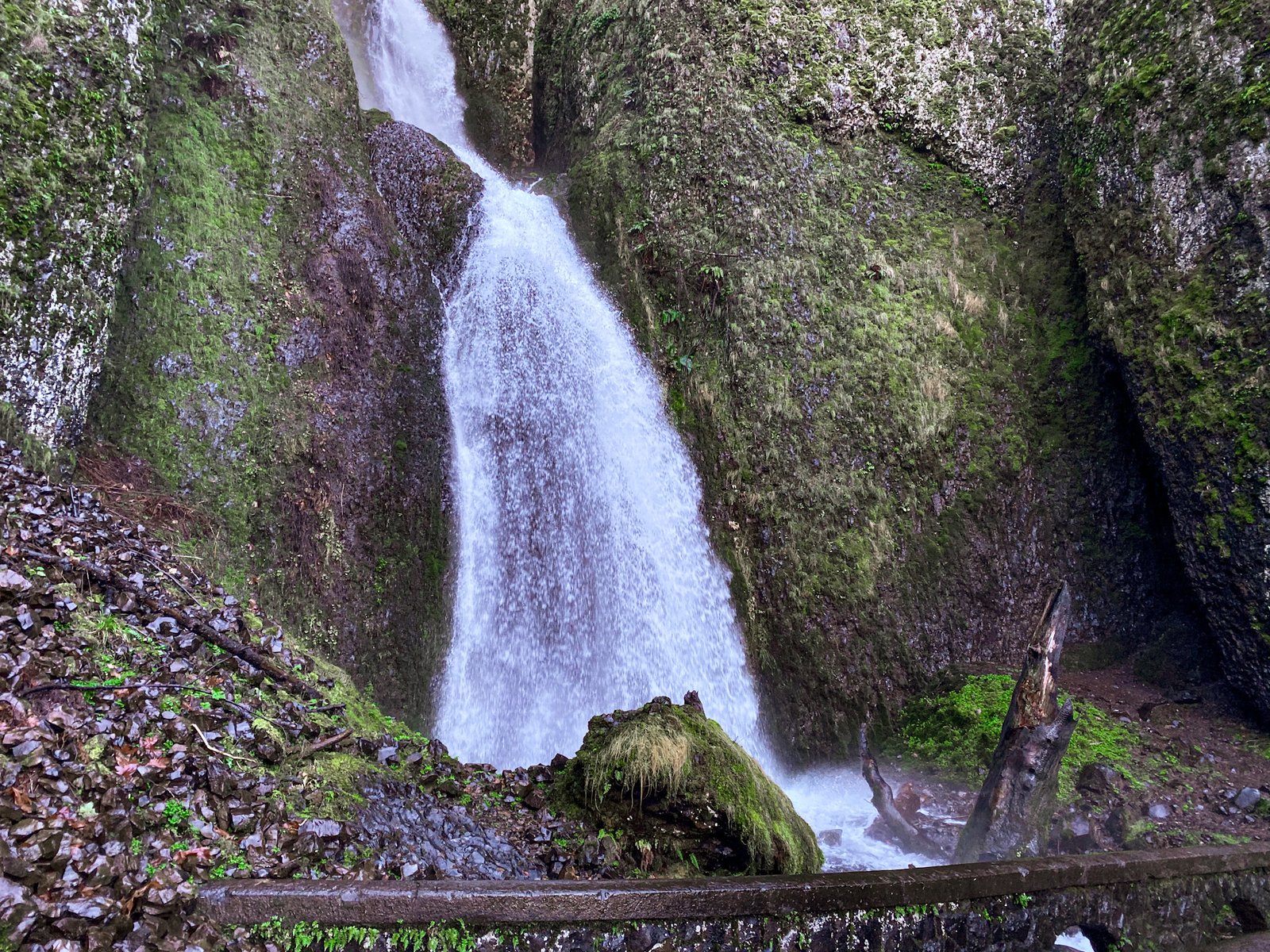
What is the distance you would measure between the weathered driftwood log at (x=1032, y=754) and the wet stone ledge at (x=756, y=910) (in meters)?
1.77

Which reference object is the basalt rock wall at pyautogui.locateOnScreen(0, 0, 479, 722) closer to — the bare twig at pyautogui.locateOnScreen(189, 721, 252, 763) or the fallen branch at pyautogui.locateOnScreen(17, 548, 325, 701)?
the fallen branch at pyautogui.locateOnScreen(17, 548, 325, 701)

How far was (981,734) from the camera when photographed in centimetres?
734

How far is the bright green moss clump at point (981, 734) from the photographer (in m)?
6.69

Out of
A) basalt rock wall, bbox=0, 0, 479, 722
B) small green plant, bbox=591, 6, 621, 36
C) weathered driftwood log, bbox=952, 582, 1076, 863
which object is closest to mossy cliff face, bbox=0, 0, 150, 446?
basalt rock wall, bbox=0, 0, 479, 722

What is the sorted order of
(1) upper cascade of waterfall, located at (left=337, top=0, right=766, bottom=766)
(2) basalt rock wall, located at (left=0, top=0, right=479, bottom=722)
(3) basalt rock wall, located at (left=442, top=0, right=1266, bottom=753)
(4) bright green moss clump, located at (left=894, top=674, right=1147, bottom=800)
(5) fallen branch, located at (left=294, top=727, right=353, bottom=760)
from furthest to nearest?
(1) upper cascade of waterfall, located at (left=337, top=0, right=766, bottom=766) < (3) basalt rock wall, located at (left=442, top=0, right=1266, bottom=753) < (4) bright green moss clump, located at (left=894, top=674, right=1147, bottom=800) < (2) basalt rock wall, located at (left=0, top=0, right=479, bottom=722) < (5) fallen branch, located at (left=294, top=727, right=353, bottom=760)

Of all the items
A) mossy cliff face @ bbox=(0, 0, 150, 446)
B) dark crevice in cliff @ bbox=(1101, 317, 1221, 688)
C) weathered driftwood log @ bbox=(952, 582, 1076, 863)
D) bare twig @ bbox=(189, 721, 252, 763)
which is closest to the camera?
bare twig @ bbox=(189, 721, 252, 763)

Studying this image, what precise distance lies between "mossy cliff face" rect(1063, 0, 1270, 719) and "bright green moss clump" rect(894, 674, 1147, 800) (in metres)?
1.55

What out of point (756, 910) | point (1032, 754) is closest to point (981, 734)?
point (1032, 754)

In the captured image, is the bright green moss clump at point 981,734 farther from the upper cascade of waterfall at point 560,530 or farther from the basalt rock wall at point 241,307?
the basalt rock wall at point 241,307

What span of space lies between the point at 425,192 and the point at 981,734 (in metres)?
10.3

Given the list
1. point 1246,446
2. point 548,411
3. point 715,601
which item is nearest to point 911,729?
point 715,601

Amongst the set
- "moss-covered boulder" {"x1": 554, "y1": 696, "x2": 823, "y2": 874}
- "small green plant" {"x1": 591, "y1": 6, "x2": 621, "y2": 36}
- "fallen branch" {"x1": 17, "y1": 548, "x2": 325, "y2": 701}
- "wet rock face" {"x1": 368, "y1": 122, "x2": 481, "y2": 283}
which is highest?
"small green plant" {"x1": 591, "y1": 6, "x2": 621, "y2": 36}

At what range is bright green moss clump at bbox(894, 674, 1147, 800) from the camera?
669 cm

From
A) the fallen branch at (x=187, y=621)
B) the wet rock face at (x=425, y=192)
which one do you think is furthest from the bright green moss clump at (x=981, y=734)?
the wet rock face at (x=425, y=192)
